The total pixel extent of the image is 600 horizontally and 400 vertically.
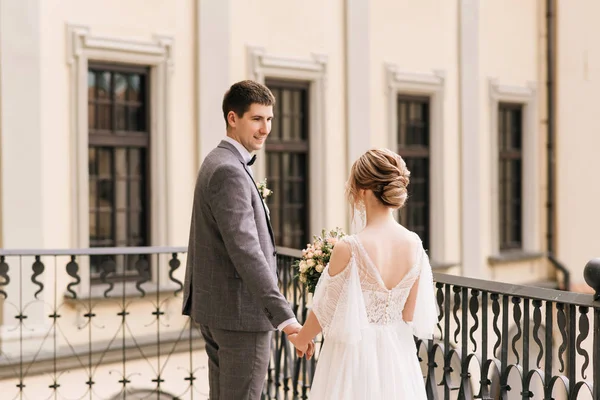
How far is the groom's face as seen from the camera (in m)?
3.42

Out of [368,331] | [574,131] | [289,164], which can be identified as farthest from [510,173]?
[368,331]

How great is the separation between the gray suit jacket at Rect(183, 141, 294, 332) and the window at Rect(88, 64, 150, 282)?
5516 millimetres

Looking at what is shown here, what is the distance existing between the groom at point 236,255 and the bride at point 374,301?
26 cm

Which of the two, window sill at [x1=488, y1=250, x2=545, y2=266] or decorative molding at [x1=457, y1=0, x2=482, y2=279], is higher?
decorative molding at [x1=457, y1=0, x2=482, y2=279]

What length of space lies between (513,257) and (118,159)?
7.19 metres

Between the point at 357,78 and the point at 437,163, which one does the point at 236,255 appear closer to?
the point at 357,78

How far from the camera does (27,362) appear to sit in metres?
7.81

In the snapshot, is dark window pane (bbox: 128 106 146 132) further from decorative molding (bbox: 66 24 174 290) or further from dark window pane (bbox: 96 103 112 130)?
dark window pane (bbox: 96 103 112 130)

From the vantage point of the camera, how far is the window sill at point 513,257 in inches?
526

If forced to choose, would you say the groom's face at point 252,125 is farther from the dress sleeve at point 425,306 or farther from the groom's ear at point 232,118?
the dress sleeve at point 425,306

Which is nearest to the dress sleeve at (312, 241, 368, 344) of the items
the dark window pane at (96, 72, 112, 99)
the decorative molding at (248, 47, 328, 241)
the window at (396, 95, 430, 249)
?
the dark window pane at (96, 72, 112, 99)

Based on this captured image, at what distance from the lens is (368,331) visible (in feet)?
10.5

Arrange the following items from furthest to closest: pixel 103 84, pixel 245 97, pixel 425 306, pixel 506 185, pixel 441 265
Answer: pixel 506 185 < pixel 441 265 < pixel 103 84 < pixel 245 97 < pixel 425 306

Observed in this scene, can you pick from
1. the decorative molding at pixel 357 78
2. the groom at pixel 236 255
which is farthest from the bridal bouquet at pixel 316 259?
the decorative molding at pixel 357 78
